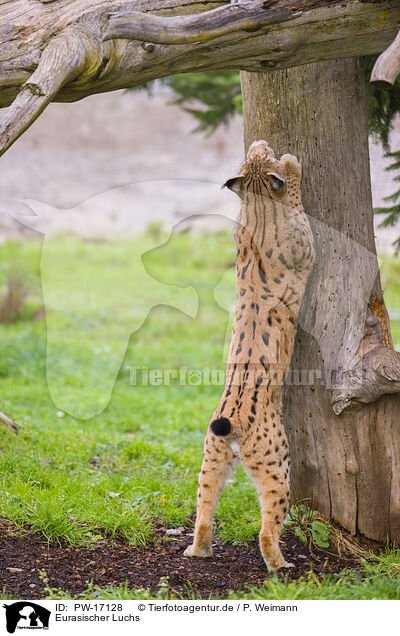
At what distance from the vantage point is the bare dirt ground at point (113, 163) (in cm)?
1675

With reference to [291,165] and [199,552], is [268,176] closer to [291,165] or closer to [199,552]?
[291,165]

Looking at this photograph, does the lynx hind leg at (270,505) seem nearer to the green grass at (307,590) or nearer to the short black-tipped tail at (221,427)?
the green grass at (307,590)

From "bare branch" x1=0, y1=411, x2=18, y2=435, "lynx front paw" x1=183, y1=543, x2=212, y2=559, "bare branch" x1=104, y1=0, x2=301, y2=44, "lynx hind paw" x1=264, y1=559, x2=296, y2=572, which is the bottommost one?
A: "lynx hind paw" x1=264, y1=559, x2=296, y2=572

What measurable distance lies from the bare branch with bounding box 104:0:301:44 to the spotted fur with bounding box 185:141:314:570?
833 mm

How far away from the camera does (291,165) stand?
3945mm

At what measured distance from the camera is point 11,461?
4863mm

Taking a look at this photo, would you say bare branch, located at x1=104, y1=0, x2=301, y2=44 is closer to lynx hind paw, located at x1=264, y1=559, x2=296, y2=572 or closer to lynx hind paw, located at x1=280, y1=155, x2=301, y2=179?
lynx hind paw, located at x1=280, y1=155, x2=301, y2=179

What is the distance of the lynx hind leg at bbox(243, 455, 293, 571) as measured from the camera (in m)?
3.55

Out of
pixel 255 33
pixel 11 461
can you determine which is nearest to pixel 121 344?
pixel 11 461

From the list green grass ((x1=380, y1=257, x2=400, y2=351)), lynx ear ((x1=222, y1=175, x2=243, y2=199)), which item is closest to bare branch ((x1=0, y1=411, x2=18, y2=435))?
lynx ear ((x1=222, y1=175, x2=243, y2=199))

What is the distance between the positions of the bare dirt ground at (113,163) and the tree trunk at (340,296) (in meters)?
11.8
